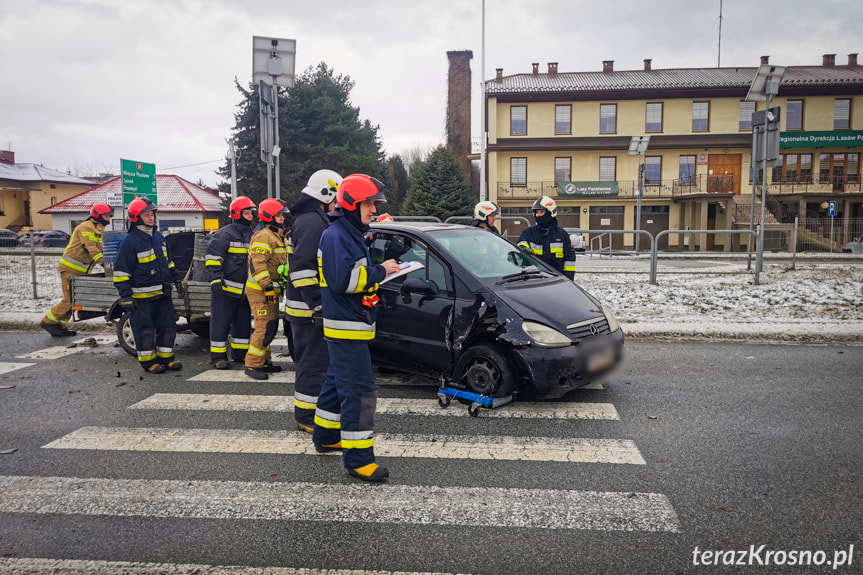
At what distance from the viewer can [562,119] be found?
39719mm

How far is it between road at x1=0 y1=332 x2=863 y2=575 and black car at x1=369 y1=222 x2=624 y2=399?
1.20 ft

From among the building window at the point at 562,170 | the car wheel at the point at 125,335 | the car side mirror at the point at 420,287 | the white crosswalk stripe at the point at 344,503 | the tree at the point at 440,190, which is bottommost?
the white crosswalk stripe at the point at 344,503

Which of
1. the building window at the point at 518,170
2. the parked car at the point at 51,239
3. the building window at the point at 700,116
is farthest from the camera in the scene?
the building window at the point at 518,170

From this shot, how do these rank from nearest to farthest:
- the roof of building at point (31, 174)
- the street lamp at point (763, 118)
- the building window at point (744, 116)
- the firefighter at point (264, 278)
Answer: the firefighter at point (264, 278) < the street lamp at point (763, 118) < the building window at point (744, 116) < the roof of building at point (31, 174)

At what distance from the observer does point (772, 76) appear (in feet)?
46.2

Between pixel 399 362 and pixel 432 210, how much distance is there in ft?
88.2

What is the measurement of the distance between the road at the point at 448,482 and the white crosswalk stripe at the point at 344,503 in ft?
0.05

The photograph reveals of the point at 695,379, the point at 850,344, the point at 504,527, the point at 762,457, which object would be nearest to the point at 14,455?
the point at 504,527

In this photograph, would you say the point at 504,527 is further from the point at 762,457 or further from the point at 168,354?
the point at 168,354

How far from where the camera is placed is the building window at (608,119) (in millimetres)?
39562

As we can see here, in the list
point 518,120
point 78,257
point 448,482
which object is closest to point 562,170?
point 518,120

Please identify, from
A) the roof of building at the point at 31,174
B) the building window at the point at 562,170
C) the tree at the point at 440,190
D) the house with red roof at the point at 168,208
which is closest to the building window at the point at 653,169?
the building window at the point at 562,170

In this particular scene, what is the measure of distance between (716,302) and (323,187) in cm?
876

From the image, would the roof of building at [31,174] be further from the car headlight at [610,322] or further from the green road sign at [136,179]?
the car headlight at [610,322]
